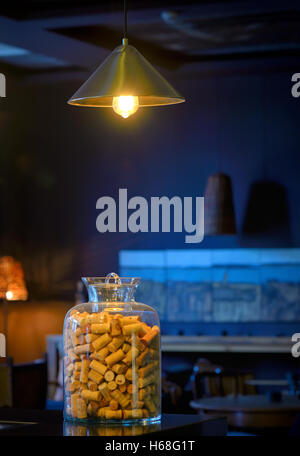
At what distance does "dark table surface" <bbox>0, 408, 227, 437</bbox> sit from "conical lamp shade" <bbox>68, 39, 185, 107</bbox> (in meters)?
0.97

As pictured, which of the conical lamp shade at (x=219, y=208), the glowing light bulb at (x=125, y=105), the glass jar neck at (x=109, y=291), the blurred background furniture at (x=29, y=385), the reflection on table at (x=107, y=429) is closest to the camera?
the reflection on table at (x=107, y=429)

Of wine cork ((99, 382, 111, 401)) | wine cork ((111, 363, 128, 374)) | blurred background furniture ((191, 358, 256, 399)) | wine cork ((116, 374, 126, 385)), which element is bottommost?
blurred background furniture ((191, 358, 256, 399))

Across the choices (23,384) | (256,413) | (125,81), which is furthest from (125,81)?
(23,384)

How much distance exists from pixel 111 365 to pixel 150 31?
586 cm

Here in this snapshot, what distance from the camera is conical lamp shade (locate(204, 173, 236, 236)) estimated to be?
7805mm

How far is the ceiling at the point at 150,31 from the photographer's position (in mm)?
6453

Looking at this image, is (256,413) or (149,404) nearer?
(149,404)

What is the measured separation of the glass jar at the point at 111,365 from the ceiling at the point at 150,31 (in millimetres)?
4542

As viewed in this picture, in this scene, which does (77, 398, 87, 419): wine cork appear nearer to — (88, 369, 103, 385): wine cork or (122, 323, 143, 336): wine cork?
(88, 369, 103, 385): wine cork

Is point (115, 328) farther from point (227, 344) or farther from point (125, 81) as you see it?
point (227, 344)

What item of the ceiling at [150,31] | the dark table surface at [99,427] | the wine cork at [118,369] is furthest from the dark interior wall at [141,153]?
the wine cork at [118,369]

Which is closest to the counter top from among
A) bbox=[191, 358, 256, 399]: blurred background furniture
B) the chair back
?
bbox=[191, 358, 256, 399]: blurred background furniture

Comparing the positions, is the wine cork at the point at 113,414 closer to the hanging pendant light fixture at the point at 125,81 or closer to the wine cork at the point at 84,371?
the wine cork at the point at 84,371

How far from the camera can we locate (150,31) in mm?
7617
